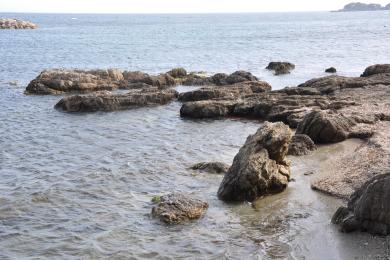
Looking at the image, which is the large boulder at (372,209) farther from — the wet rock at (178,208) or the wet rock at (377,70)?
the wet rock at (377,70)

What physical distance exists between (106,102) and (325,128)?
15893 mm

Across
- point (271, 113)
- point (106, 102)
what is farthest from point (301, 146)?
point (106, 102)

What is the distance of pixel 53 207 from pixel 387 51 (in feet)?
219

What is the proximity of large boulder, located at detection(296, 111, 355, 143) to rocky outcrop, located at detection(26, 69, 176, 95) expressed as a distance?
21028mm

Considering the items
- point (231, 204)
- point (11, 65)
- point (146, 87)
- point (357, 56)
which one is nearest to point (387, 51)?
point (357, 56)

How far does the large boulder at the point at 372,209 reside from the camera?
12719 millimetres

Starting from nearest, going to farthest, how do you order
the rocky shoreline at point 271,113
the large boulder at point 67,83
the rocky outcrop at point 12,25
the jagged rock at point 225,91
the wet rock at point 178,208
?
the wet rock at point 178,208 < the rocky shoreline at point 271,113 < the jagged rock at point 225,91 < the large boulder at point 67,83 < the rocky outcrop at point 12,25

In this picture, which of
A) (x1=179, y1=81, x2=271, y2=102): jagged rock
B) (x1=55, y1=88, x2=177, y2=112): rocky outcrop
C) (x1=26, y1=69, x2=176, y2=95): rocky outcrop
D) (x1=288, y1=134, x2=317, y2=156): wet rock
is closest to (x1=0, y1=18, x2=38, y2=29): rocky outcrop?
(x1=26, y1=69, x2=176, y2=95): rocky outcrop

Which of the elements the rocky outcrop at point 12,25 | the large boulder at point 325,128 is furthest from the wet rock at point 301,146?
the rocky outcrop at point 12,25

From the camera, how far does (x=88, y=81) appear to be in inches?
1654

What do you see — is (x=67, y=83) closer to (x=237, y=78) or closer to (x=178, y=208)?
(x=237, y=78)

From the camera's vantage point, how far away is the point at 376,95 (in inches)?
1239

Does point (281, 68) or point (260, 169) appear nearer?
point (260, 169)

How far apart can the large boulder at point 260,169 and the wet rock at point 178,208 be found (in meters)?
1.26
